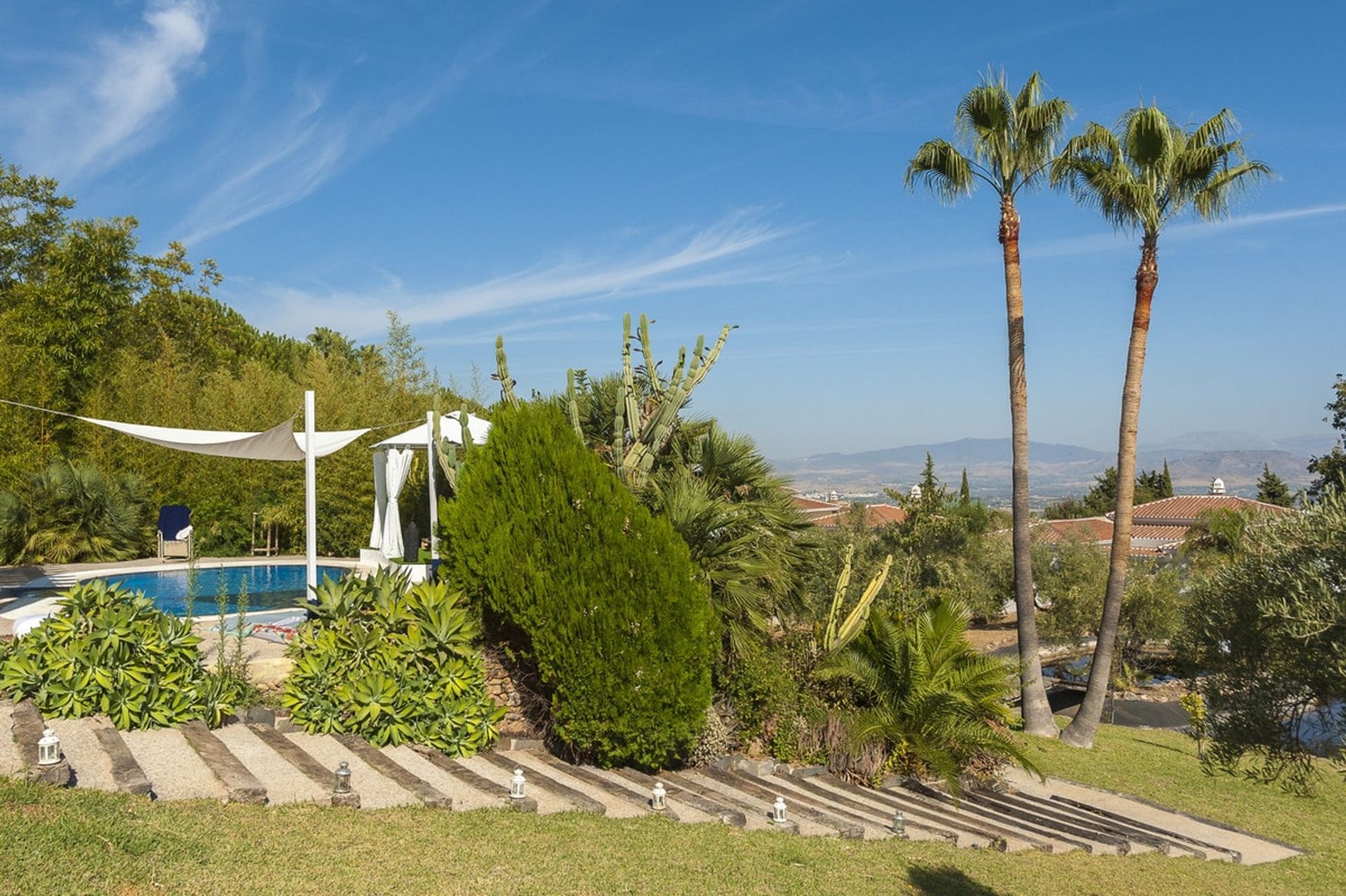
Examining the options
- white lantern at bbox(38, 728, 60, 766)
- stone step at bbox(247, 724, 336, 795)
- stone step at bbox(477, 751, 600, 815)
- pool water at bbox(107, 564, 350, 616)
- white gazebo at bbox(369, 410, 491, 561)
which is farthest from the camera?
white gazebo at bbox(369, 410, 491, 561)

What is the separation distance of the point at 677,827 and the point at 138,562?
16.3 meters

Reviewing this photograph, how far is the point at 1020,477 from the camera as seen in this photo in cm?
1398

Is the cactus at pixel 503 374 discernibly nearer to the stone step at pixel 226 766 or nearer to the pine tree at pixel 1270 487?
the stone step at pixel 226 766

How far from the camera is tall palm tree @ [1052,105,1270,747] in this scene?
41.9ft

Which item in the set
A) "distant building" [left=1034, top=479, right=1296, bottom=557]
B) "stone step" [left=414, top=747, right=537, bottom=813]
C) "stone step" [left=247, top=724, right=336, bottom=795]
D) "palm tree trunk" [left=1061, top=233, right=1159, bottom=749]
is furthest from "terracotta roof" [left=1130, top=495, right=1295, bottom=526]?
"stone step" [left=247, top=724, right=336, bottom=795]

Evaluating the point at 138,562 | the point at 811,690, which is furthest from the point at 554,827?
the point at 138,562

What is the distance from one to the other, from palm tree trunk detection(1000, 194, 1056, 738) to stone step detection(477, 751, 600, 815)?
8579 millimetres

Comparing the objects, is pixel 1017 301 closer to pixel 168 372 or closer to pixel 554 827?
pixel 554 827

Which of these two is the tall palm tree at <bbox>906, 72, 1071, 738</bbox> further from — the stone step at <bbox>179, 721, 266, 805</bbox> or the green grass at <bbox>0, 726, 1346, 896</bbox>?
the stone step at <bbox>179, 721, 266, 805</bbox>

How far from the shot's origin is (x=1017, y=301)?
13.9 m

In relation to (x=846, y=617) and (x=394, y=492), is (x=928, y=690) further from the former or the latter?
(x=394, y=492)

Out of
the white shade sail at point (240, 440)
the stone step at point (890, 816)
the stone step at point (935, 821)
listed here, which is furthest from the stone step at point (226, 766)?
the white shade sail at point (240, 440)

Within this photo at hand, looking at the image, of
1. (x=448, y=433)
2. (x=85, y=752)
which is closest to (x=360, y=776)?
(x=85, y=752)

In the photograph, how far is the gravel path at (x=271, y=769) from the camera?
5.68 meters
